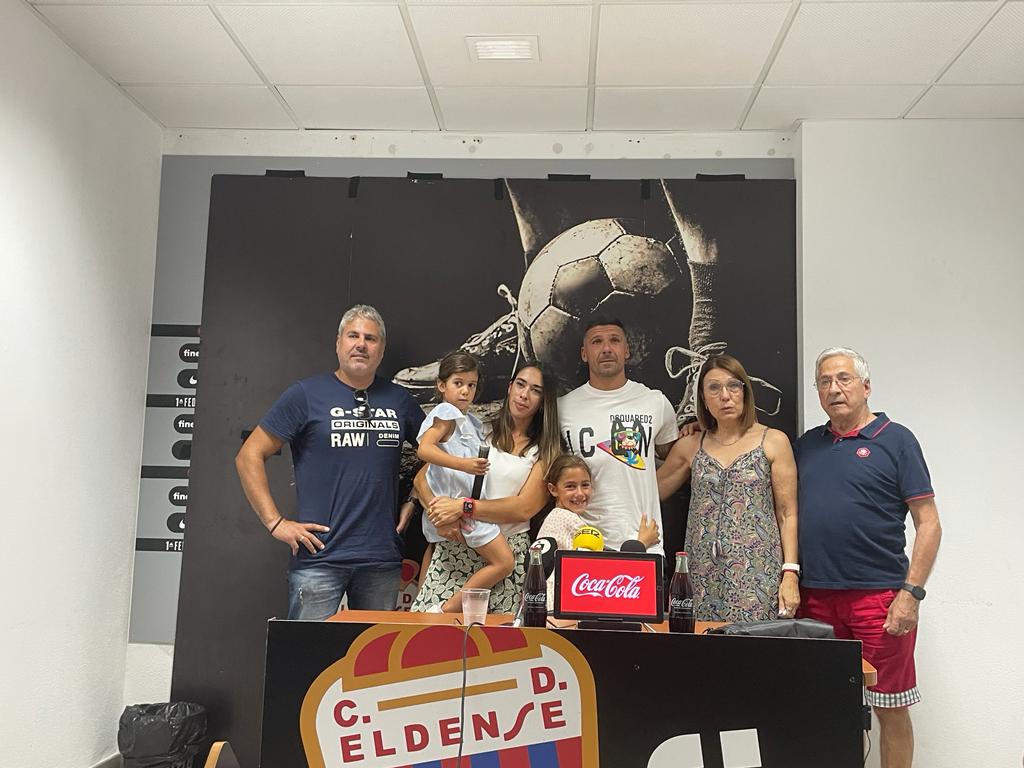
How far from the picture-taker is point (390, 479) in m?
4.05

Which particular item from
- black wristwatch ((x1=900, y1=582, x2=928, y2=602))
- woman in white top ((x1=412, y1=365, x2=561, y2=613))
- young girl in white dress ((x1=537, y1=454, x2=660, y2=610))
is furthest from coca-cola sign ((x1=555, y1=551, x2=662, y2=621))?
black wristwatch ((x1=900, y1=582, x2=928, y2=602))

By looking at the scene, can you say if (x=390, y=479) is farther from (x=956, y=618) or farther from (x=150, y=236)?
(x=956, y=618)

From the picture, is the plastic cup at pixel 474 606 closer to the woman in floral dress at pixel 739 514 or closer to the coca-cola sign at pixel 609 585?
the coca-cola sign at pixel 609 585

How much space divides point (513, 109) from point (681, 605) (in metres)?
2.77

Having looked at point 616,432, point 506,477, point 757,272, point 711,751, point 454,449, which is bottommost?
point 711,751

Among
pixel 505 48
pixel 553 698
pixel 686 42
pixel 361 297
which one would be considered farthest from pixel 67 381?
pixel 686 42

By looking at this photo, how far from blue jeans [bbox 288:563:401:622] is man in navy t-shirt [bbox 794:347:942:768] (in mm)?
1854

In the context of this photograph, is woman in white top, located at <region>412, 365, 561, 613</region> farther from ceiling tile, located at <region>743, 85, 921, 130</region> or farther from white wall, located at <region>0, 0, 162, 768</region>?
ceiling tile, located at <region>743, 85, 921, 130</region>

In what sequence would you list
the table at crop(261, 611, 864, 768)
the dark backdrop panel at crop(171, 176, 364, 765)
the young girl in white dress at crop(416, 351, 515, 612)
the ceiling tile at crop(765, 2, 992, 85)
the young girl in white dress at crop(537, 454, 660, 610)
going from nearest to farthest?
the table at crop(261, 611, 864, 768) < the ceiling tile at crop(765, 2, 992, 85) < the young girl in white dress at crop(537, 454, 660, 610) < the young girl in white dress at crop(416, 351, 515, 612) < the dark backdrop panel at crop(171, 176, 364, 765)

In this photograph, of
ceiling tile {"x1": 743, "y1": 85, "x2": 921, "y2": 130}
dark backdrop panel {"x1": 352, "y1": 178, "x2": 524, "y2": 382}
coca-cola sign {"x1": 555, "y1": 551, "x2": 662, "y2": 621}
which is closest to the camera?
coca-cola sign {"x1": 555, "y1": 551, "x2": 662, "y2": 621}

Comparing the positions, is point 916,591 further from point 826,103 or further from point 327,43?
point 327,43

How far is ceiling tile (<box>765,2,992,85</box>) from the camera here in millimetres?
3396

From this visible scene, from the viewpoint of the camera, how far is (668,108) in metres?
4.38

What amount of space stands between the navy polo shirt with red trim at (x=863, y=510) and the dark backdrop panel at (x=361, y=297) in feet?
2.53
